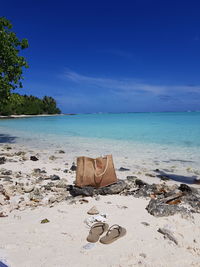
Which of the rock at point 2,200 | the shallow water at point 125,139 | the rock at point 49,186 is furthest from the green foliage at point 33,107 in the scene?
the rock at point 2,200

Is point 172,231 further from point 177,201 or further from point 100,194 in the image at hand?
point 100,194

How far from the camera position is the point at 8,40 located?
35.9ft

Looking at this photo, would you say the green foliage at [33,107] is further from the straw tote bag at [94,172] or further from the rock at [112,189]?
the rock at [112,189]

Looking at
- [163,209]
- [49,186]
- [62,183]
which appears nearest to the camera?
[163,209]

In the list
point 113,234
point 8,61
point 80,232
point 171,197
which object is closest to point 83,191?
point 80,232

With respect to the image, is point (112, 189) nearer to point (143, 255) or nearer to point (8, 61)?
point (143, 255)

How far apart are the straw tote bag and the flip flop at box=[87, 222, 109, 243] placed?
4.34 ft

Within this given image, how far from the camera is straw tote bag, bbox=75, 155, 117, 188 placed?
420 cm

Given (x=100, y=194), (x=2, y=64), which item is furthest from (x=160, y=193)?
(x=2, y=64)

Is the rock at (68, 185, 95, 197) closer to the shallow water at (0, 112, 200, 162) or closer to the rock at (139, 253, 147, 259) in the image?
the rock at (139, 253, 147, 259)

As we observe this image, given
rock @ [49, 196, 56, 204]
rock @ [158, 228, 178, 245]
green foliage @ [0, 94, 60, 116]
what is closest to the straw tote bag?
rock @ [49, 196, 56, 204]

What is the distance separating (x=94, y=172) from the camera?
4223 millimetres

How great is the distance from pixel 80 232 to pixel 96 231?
9.2 inches

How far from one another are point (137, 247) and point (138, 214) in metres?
0.88
